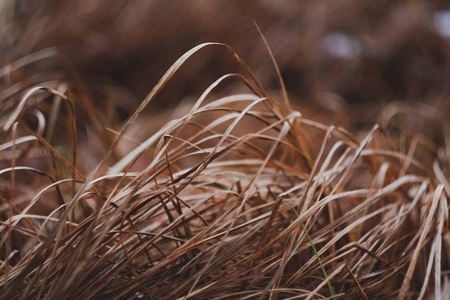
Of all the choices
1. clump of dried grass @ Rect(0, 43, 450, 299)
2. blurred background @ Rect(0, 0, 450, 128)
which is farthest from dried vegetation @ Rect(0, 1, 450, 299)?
blurred background @ Rect(0, 0, 450, 128)

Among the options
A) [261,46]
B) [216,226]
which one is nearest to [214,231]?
[216,226]

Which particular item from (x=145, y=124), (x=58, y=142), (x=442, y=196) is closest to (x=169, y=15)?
(x=145, y=124)

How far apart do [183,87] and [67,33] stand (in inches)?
14.9

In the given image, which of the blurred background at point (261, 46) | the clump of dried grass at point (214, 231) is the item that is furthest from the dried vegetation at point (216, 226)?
the blurred background at point (261, 46)

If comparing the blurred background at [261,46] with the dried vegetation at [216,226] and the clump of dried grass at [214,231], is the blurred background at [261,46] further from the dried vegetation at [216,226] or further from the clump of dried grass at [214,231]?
the clump of dried grass at [214,231]

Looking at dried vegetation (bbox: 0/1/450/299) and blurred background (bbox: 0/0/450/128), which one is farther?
blurred background (bbox: 0/0/450/128)

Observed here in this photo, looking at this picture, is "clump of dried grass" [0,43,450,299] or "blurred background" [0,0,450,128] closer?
"clump of dried grass" [0,43,450,299]

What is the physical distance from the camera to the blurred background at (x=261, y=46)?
4.52 feet

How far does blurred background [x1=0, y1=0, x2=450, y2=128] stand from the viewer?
4.52 feet

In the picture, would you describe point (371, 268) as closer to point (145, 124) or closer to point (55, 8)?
point (145, 124)

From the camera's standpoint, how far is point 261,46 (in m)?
1.63

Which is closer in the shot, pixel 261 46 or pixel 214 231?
pixel 214 231

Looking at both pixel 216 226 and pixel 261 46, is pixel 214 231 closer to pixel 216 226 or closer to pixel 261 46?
pixel 216 226

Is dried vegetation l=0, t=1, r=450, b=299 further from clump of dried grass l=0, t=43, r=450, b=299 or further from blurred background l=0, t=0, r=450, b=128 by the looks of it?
blurred background l=0, t=0, r=450, b=128
